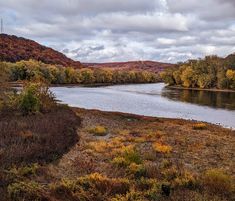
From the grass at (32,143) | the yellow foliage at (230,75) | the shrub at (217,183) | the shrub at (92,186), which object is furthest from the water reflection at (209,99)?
the shrub at (92,186)

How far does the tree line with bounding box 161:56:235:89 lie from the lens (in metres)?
128

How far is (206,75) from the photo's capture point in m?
138

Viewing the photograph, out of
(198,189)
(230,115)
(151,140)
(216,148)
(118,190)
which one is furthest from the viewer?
(230,115)

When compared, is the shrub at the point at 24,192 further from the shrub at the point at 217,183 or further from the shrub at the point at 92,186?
the shrub at the point at 217,183

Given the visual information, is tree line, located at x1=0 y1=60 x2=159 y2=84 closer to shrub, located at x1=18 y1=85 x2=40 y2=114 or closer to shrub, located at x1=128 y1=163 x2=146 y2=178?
shrub, located at x1=18 y1=85 x2=40 y2=114

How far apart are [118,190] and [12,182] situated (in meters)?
3.35

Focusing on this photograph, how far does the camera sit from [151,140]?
86.6 feet

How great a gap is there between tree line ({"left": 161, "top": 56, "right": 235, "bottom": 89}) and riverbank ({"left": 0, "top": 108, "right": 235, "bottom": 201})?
106275mm

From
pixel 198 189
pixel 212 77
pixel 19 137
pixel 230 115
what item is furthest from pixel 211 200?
pixel 212 77

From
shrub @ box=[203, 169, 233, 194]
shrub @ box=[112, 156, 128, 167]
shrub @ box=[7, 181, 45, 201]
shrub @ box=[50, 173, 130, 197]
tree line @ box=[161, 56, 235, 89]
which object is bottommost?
shrub @ box=[112, 156, 128, 167]

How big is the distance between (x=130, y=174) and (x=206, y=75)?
12755 centimetres

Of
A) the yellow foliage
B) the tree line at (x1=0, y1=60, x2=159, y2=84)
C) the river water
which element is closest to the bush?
the river water

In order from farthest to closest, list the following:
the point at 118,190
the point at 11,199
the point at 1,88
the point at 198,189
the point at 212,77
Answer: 1. the point at 212,77
2. the point at 1,88
3. the point at 198,189
4. the point at 118,190
5. the point at 11,199

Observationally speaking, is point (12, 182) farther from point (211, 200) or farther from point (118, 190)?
point (211, 200)
